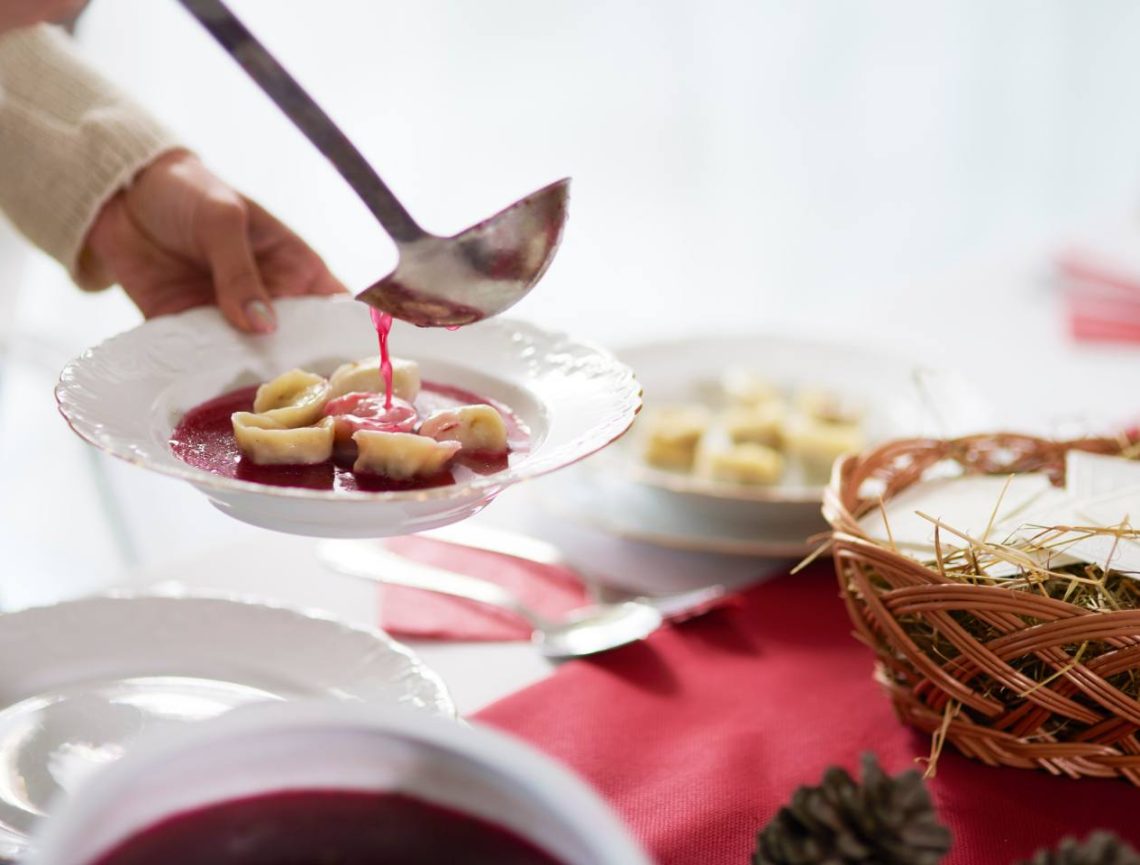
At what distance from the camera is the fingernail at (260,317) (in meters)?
0.92

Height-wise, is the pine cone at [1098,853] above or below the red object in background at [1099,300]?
above

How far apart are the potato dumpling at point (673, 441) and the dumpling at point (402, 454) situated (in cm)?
70

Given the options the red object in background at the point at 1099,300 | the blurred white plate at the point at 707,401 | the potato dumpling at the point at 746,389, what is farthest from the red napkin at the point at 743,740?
the red object in background at the point at 1099,300

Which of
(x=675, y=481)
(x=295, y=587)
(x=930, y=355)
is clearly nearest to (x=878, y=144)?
(x=930, y=355)

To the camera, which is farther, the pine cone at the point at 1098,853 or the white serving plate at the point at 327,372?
the white serving plate at the point at 327,372

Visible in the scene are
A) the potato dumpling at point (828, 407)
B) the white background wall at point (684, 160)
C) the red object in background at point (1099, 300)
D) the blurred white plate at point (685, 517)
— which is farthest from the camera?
the white background wall at point (684, 160)

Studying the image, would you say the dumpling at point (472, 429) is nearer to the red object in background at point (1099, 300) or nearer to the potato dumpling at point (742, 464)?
the potato dumpling at point (742, 464)

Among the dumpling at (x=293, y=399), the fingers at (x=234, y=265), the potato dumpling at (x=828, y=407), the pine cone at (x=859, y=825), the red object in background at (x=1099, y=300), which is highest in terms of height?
the fingers at (x=234, y=265)

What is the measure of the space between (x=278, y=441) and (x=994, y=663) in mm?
467

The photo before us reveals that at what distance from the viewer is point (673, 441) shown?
1438 mm

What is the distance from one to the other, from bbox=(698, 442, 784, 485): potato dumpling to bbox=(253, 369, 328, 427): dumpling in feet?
2.05

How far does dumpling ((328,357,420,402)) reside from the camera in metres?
0.85

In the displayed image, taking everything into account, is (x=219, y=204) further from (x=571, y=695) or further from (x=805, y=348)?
(x=805, y=348)

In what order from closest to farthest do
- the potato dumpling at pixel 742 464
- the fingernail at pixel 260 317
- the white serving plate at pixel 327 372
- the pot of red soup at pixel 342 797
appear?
the pot of red soup at pixel 342 797
the white serving plate at pixel 327 372
the fingernail at pixel 260 317
the potato dumpling at pixel 742 464
